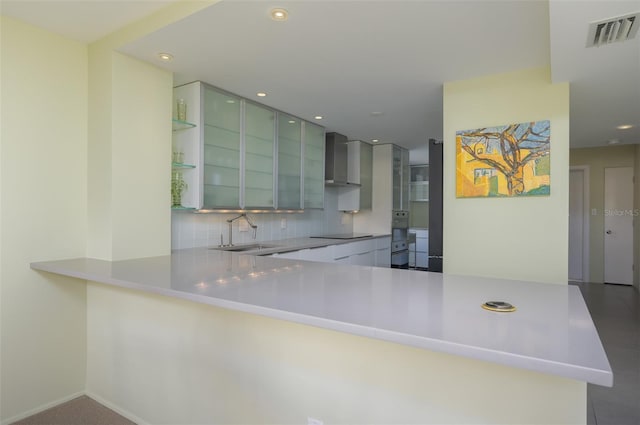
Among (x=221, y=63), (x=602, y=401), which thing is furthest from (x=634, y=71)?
(x=221, y=63)

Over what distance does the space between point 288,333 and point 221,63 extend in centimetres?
196

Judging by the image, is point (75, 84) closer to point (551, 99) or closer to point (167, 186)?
point (167, 186)

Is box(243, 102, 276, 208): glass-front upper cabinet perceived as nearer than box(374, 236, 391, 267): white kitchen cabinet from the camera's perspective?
Yes

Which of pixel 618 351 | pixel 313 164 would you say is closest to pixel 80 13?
pixel 313 164

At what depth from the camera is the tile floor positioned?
227 cm

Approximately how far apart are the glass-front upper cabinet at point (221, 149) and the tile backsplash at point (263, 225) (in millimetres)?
356

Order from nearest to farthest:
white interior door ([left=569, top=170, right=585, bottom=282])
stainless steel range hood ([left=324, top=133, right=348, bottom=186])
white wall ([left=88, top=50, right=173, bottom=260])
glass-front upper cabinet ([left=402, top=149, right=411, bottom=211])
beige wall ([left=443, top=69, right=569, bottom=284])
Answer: white wall ([left=88, top=50, right=173, bottom=260]) → beige wall ([left=443, top=69, right=569, bottom=284]) → stainless steel range hood ([left=324, top=133, right=348, bottom=186]) → glass-front upper cabinet ([left=402, top=149, right=411, bottom=211]) → white interior door ([left=569, top=170, right=585, bottom=282])

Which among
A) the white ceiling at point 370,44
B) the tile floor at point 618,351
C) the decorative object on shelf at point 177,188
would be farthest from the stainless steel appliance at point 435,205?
the decorative object on shelf at point 177,188

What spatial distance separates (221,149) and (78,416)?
2.15 metres

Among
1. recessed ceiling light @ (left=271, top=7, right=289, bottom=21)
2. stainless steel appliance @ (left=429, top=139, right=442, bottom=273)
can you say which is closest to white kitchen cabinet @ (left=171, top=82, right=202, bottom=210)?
recessed ceiling light @ (left=271, top=7, right=289, bottom=21)

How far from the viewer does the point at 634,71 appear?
98.7 inches

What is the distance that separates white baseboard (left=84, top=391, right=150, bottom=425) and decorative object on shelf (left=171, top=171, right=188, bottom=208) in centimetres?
142

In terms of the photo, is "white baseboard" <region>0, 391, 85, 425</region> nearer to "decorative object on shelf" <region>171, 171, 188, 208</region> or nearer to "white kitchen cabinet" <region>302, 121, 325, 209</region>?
"decorative object on shelf" <region>171, 171, 188, 208</region>

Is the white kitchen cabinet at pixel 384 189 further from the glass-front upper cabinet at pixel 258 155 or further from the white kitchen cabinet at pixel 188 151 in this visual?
the white kitchen cabinet at pixel 188 151
